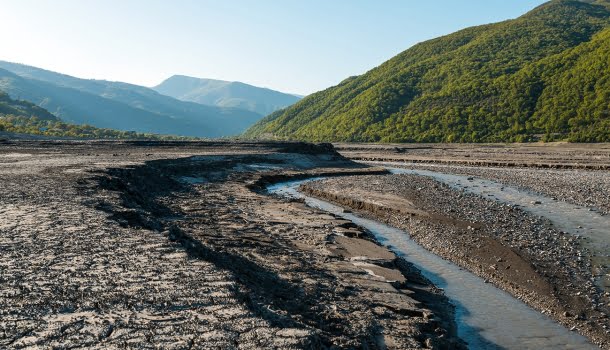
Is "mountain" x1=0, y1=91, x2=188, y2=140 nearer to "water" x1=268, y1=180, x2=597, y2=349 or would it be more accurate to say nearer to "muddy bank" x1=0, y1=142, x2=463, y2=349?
"muddy bank" x1=0, y1=142, x2=463, y2=349

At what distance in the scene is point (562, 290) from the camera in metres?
11.1

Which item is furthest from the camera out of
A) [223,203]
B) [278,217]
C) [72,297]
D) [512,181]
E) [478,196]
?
[512,181]

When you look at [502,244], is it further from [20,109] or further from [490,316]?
[20,109]

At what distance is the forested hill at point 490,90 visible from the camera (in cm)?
7606

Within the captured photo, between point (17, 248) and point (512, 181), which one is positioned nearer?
point (17, 248)

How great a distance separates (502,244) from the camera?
15.1 m

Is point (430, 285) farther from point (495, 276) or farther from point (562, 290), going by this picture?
point (562, 290)

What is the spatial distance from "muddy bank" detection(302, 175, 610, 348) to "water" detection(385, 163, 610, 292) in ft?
1.26

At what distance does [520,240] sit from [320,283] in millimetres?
8671

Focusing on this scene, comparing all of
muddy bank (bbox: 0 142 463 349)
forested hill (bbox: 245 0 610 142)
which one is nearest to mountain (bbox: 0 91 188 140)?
forested hill (bbox: 245 0 610 142)

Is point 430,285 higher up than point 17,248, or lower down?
lower down

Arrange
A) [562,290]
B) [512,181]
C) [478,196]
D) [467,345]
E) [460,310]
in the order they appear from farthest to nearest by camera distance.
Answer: [512,181] → [478,196] → [562,290] → [460,310] → [467,345]

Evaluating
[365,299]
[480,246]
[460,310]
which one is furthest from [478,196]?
[365,299]

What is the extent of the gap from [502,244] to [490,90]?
83.3m
